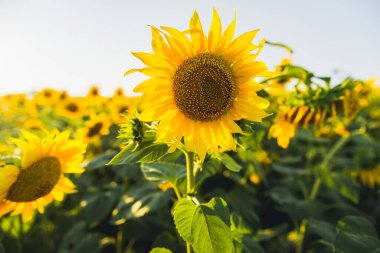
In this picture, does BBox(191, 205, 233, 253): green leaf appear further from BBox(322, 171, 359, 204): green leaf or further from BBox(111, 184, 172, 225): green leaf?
BBox(322, 171, 359, 204): green leaf

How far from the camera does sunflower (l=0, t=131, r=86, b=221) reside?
1602 millimetres

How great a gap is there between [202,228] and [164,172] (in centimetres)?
50

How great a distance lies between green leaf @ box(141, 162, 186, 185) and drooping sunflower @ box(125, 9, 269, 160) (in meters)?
0.29

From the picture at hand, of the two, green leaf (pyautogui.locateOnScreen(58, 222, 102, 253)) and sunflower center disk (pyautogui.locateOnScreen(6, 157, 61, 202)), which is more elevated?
sunflower center disk (pyautogui.locateOnScreen(6, 157, 61, 202))

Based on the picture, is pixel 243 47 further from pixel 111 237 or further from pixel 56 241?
pixel 56 241

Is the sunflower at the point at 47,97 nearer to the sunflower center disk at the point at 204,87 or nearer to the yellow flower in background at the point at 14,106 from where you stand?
the yellow flower in background at the point at 14,106

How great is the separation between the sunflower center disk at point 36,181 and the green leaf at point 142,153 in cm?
Result: 63

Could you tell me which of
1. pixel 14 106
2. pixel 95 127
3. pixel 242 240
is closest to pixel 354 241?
pixel 242 240

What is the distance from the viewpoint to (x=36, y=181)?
1679mm

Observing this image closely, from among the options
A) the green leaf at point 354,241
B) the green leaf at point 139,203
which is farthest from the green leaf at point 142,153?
the green leaf at point 354,241

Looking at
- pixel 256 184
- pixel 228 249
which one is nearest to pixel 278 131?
pixel 228 249

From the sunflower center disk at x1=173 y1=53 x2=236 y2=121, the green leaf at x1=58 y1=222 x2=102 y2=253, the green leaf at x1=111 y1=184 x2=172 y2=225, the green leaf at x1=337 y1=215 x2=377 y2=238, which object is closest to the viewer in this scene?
the sunflower center disk at x1=173 y1=53 x2=236 y2=121

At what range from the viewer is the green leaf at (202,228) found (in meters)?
1.25

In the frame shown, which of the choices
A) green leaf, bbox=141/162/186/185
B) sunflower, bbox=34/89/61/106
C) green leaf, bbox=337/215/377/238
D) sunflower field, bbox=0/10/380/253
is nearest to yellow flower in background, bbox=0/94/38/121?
sunflower, bbox=34/89/61/106
